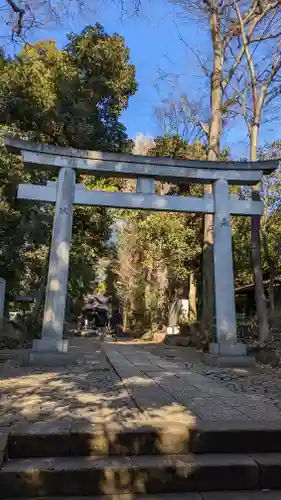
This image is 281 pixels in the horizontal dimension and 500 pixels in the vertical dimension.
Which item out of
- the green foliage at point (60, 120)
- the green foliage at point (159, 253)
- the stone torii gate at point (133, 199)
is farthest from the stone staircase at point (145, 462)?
the green foliage at point (159, 253)

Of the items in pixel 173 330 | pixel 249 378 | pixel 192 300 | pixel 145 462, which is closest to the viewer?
pixel 145 462

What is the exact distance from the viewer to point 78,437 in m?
3.14

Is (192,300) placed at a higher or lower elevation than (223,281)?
higher

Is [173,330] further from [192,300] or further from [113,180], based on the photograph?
[113,180]

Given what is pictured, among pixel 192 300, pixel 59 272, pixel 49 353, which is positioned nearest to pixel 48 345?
pixel 49 353

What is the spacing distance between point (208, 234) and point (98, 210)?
5.44 meters

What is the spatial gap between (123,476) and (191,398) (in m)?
1.98

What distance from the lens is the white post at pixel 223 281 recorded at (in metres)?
8.01

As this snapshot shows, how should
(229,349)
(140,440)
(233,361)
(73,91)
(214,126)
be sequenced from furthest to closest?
(73,91), (214,126), (229,349), (233,361), (140,440)

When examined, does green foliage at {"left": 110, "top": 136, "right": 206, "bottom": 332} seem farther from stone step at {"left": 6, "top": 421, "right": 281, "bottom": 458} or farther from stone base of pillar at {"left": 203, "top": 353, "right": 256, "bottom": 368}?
stone step at {"left": 6, "top": 421, "right": 281, "bottom": 458}

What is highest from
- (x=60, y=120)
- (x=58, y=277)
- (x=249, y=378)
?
(x=60, y=120)

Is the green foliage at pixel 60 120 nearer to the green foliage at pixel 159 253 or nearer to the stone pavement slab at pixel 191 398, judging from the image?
the green foliage at pixel 159 253

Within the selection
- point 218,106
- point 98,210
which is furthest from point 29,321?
point 218,106

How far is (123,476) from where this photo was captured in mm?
2832
